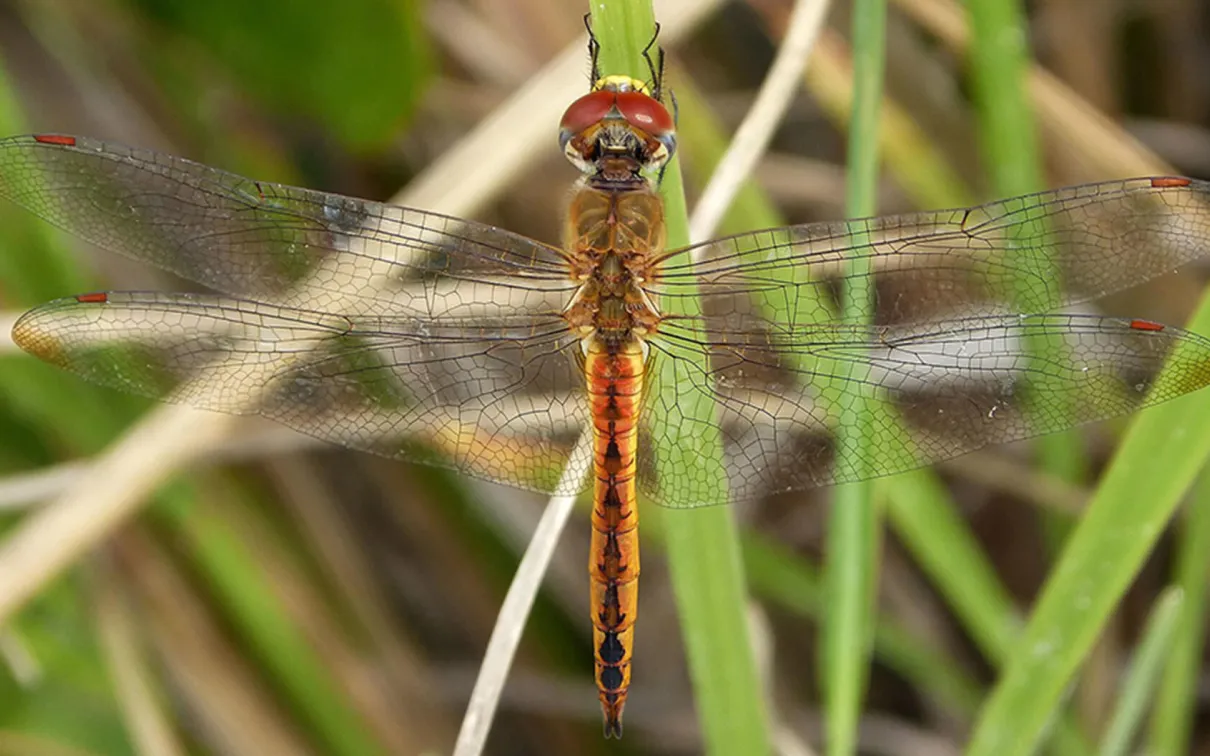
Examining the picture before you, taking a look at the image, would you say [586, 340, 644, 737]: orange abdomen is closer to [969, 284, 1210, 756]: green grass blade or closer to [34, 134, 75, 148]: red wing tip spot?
[969, 284, 1210, 756]: green grass blade

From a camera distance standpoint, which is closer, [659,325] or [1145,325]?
[1145,325]

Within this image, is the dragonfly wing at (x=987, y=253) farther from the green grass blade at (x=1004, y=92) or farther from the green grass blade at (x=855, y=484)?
the green grass blade at (x=1004, y=92)

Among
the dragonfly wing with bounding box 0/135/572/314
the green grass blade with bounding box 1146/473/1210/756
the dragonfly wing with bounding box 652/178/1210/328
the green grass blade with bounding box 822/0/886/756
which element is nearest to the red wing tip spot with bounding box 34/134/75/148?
the dragonfly wing with bounding box 0/135/572/314

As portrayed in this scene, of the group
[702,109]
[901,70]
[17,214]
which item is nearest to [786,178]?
[901,70]

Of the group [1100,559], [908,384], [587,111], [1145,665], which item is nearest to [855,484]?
[908,384]

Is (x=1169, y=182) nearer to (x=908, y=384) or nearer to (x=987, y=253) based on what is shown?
(x=987, y=253)

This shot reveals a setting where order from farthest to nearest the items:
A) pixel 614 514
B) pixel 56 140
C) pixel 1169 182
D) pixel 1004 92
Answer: pixel 1004 92 < pixel 614 514 < pixel 56 140 < pixel 1169 182
